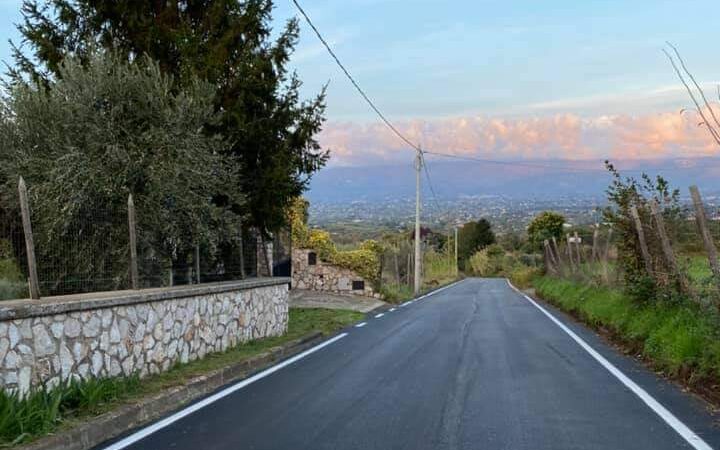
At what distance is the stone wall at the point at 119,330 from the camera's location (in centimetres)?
Result: 711

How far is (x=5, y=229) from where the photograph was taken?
8883mm

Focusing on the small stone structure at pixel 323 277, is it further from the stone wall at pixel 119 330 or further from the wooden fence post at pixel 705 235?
the wooden fence post at pixel 705 235

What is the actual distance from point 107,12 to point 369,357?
877 cm

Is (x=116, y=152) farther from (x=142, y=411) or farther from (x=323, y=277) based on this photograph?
(x=323, y=277)

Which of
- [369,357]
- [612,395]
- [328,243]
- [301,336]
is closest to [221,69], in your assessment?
[301,336]

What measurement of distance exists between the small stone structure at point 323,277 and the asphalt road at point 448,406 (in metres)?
17.3

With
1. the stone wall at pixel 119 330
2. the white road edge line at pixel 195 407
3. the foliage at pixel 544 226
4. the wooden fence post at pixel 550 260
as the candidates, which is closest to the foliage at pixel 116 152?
the stone wall at pixel 119 330

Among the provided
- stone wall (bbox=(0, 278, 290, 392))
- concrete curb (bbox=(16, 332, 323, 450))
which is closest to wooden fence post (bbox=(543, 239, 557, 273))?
stone wall (bbox=(0, 278, 290, 392))

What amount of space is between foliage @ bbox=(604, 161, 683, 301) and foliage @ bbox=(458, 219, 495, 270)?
271ft

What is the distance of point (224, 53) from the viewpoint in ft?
47.6

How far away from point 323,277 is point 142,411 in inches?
929

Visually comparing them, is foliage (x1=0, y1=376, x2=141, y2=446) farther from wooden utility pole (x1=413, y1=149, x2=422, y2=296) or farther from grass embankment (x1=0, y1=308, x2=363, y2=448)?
wooden utility pole (x1=413, y1=149, x2=422, y2=296)

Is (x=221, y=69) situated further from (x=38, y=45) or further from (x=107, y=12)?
(x=38, y=45)

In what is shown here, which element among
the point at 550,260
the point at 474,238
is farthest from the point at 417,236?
the point at 474,238
